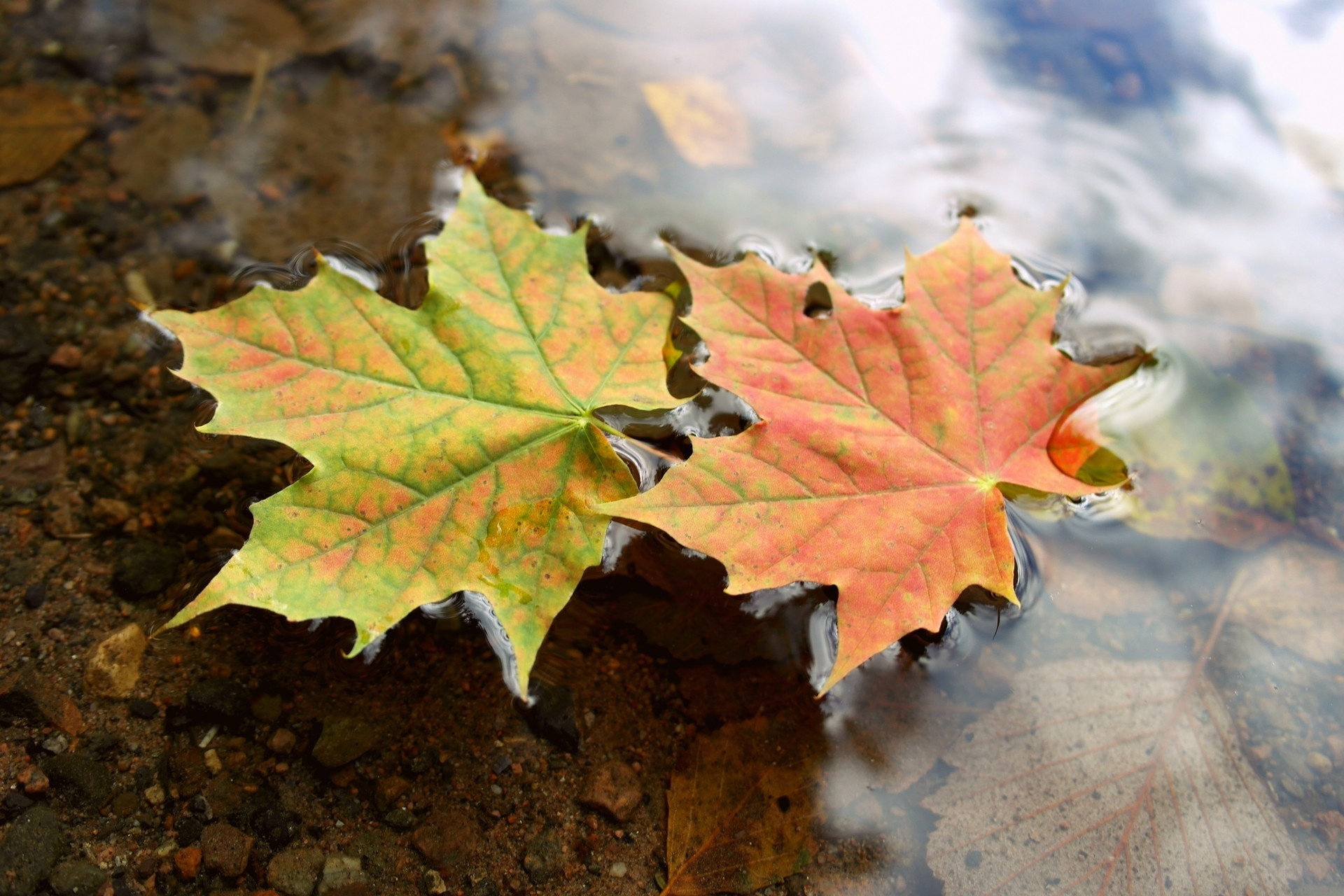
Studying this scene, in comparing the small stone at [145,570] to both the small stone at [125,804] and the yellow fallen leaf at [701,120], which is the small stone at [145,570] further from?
the yellow fallen leaf at [701,120]

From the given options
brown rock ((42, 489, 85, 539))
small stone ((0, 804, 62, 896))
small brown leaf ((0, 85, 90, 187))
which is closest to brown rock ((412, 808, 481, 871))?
small stone ((0, 804, 62, 896))

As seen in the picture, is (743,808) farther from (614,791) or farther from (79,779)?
(79,779)

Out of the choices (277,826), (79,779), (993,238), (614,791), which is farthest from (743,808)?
(993,238)

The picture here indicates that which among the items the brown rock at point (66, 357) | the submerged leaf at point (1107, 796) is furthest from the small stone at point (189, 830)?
the submerged leaf at point (1107, 796)

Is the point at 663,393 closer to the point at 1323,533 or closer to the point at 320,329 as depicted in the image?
the point at 320,329

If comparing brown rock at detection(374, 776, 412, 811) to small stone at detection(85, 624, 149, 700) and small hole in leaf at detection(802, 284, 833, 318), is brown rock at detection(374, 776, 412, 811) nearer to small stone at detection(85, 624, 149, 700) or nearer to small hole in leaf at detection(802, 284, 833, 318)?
small stone at detection(85, 624, 149, 700)

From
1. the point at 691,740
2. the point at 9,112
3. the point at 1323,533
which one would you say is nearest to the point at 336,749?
the point at 691,740
